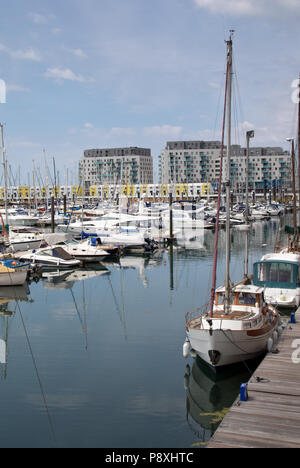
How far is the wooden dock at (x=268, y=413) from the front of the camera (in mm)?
11297

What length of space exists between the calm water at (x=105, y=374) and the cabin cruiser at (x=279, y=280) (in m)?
4.56

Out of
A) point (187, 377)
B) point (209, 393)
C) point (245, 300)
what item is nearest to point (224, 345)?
point (209, 393)

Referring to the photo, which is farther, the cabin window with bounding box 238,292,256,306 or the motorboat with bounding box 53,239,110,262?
the motorboat with bounding box 53,239,110,262

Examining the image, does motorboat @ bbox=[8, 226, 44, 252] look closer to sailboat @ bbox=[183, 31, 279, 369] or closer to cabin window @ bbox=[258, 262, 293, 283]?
cabin window @ bbox=[258, 262, 293, 283]

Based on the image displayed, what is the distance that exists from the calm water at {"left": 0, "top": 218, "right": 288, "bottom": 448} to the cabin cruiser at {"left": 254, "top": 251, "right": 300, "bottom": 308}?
4.56 metres

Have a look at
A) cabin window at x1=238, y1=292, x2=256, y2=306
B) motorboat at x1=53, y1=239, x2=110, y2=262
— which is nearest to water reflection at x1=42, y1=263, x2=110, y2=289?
motorboat at x1=53, y1=239, x2=110, y2=262

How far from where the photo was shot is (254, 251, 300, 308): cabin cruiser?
26.5 metres

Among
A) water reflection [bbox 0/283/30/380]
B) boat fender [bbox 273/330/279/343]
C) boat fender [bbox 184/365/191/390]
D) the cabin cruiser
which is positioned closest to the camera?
boat fender [bbox 184/365/191/390]

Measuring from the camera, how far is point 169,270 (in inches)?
1713

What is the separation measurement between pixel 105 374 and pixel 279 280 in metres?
12.8

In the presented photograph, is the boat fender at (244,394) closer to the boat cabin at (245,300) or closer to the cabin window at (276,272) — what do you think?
the boat cabin at (245,300)

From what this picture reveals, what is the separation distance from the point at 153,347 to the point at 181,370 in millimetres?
3024

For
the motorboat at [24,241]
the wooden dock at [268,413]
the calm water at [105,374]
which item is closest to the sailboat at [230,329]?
the calm water at [105,374]
